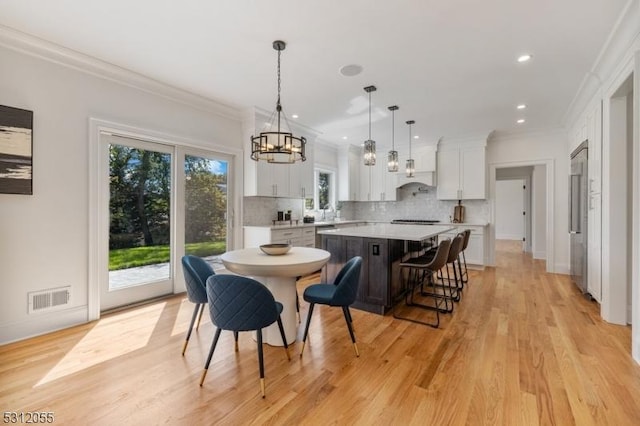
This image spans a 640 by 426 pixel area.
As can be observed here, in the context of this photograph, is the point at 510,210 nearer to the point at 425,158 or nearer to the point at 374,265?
the point at 425,158

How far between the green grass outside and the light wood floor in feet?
2.09

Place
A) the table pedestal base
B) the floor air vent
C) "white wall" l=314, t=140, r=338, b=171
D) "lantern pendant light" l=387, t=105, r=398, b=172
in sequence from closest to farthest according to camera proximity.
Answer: the table pedestal base
the floor air vent
"lantern pendant light" l=387, t=105, r=398, b=172
"white wall" l=314, t=140, r=338, b=171

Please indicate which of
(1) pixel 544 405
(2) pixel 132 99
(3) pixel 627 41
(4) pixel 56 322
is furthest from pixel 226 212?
(3) pixel 627 41

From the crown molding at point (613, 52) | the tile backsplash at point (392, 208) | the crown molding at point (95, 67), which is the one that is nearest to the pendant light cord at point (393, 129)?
the tile backsplash at point (392, 208)

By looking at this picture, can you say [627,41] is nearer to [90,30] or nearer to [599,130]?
[599,130]

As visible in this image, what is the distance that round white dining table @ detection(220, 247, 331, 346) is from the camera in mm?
2191

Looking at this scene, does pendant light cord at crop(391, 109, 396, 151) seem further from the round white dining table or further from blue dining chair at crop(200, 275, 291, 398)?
blue dining chair at crop(200, 275, 291, 398)

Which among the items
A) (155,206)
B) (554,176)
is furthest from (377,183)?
(155,206)

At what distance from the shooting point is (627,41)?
2.47 metres

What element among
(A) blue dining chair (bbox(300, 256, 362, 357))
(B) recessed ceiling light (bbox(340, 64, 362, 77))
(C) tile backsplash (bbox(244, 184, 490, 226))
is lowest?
(A) blue dining chair (bbox(300, 256, 362, 357))

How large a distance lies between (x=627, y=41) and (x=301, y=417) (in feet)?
12.6

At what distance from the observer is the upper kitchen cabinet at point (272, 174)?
462cm

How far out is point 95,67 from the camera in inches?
120

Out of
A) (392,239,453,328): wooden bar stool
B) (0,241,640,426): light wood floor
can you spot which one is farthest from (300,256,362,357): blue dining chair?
(392,239,453,328): wooden bar stool
